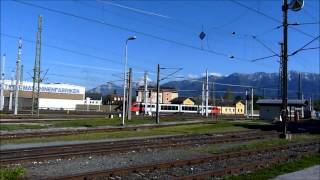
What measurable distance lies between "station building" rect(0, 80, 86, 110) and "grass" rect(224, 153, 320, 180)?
4225 inches

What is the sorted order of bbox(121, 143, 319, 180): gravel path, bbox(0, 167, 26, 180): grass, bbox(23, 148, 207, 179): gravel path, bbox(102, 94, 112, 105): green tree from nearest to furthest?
1. bbox(0, 167, 26, 180): grass
2. bbox(121, 143, 319, 180): gravel path
3. bbox(23, 148, 207, 179): gravel path
4. bbox(102, 94, 112, 105): green tree

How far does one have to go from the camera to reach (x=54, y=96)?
428 ft

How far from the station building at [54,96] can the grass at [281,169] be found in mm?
107304

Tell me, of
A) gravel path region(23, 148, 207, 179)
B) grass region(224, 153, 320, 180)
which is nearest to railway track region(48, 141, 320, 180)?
grass region(224, 153, 320, 180)

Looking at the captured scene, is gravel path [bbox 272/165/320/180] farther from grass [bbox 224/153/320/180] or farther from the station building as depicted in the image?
the station building

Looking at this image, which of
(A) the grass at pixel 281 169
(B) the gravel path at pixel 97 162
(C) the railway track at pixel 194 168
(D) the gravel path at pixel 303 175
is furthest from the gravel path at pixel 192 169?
(D) the gravel path at pixel 303 175

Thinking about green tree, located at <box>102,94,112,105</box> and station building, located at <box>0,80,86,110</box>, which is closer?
station building, located at <box>0,80,86,110</box>

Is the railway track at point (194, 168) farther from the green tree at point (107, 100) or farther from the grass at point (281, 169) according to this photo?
the green tree at point (107, 100)

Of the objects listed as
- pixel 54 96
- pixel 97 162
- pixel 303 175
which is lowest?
pixel 303 175

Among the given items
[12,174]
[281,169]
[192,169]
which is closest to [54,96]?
[192,169]

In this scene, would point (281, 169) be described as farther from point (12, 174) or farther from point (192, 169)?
point (12, 174)

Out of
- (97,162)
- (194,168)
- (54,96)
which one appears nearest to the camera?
(194,168)

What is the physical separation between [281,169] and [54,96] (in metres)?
118

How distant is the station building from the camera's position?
407 feet
